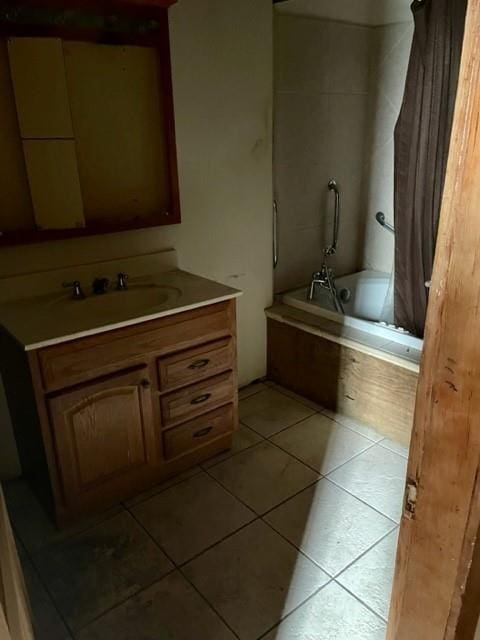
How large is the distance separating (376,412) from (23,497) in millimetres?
1572

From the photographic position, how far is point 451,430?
28.3 inches

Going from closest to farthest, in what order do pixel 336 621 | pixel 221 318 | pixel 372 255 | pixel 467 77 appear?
1. pixel 467 77
2. pixel 336 621
3. pixel 221 318
4. pixel 372 255

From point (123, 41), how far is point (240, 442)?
5.68 feet

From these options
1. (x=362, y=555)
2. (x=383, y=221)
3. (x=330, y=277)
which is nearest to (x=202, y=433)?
(x=362, y=555)

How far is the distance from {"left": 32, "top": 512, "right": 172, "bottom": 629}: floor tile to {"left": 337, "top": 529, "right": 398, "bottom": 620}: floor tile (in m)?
0.61

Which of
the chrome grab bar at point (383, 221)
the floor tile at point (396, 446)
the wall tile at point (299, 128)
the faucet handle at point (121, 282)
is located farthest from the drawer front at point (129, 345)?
the chrome grab bar at point (383, 221)

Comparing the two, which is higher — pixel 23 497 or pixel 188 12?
pixel 188 12

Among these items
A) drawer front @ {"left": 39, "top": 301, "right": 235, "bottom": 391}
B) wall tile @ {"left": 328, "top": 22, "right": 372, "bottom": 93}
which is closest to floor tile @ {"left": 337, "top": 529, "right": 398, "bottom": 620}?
drawer front @ {"left": 39, "top": 301, "right": 235, "bottom": 391}

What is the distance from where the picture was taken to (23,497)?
79.2 inches

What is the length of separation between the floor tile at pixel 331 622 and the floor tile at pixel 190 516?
39 cm

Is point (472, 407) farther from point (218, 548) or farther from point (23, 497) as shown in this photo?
point (23, 497)

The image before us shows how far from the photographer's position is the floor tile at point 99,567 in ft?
5.14

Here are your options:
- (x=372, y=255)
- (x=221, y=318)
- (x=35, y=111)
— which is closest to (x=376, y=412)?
(x=221, y=318)

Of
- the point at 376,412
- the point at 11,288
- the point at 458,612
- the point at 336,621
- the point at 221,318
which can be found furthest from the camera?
the point at 376,412
